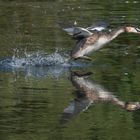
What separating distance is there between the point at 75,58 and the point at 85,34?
0.50 meters

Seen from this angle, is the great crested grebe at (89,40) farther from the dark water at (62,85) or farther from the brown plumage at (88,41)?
the dark water at (62,85)

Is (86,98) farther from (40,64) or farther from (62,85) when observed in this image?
(40,64)

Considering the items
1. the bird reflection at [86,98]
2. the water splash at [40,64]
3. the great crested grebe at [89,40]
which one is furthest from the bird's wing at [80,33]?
the bird reflection at [86,98]

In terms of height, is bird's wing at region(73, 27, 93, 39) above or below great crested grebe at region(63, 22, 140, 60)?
above

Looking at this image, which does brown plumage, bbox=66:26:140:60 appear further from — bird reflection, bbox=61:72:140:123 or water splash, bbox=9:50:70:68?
bird reflection, bbox=61:72:140:123

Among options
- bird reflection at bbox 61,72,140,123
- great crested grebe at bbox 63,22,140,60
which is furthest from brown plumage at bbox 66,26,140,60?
bird reflection at bbox 61,72,140,123

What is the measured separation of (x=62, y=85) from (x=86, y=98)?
110cm

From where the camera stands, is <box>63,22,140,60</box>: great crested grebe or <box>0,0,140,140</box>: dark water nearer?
<box>0,0,140,140</box>: dark water

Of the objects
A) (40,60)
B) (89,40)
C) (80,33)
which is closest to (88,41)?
(89,40)

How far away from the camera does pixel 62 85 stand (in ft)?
40.8

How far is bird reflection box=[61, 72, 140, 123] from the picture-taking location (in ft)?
34.6

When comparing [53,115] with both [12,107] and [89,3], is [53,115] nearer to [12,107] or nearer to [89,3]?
[12,107]

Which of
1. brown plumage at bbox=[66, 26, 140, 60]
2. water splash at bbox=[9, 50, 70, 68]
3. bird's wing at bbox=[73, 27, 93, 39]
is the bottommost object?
water splash at bbox=[9, 50, 70, 68]

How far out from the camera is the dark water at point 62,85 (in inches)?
374
